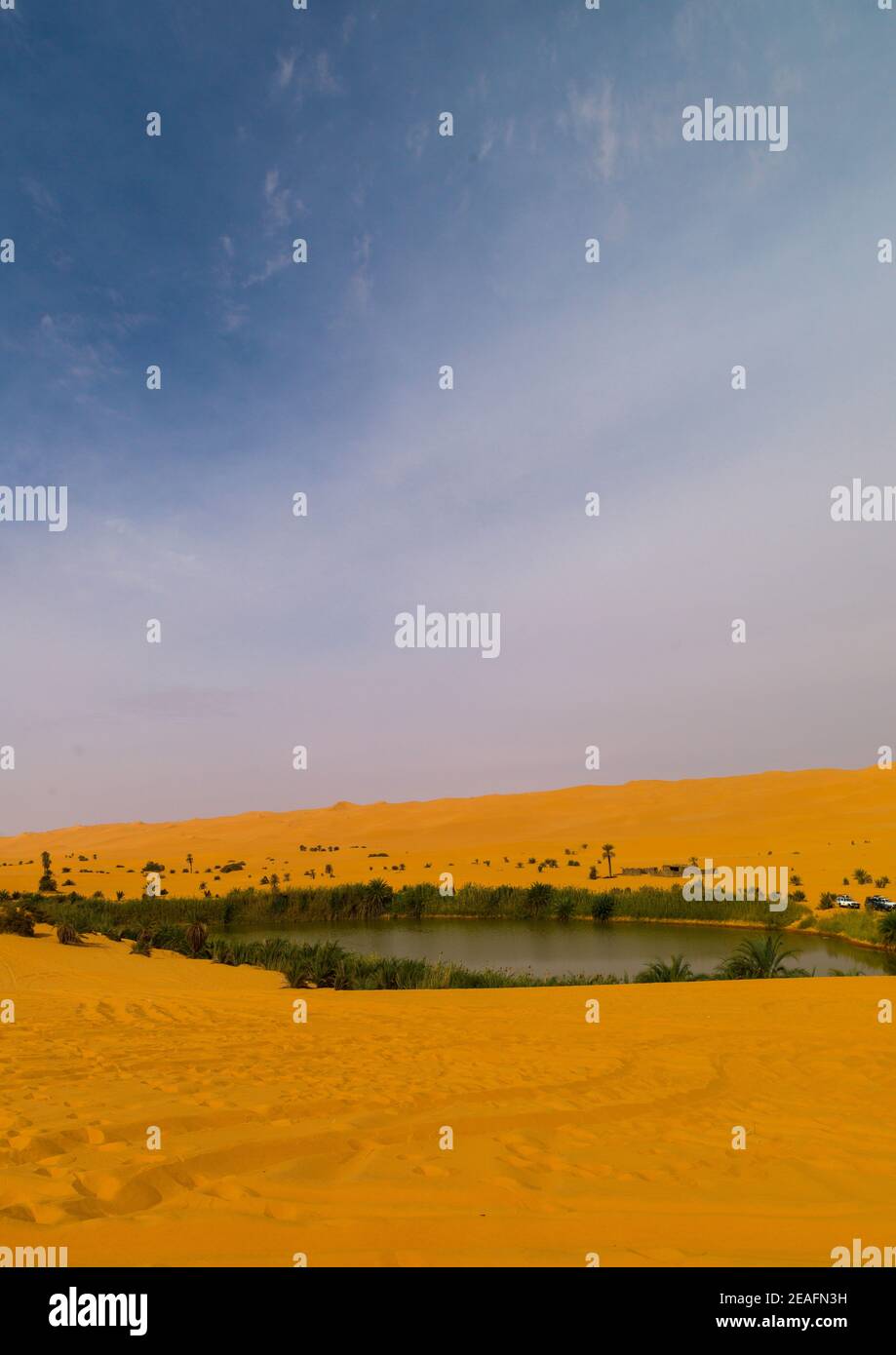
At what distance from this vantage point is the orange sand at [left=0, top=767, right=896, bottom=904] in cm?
4519

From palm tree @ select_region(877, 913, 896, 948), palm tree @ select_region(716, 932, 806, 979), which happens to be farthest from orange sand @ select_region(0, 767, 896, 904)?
palm tree @ select_region(716, 932, 806, 979)

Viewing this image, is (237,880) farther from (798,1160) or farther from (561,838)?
(798,1160)

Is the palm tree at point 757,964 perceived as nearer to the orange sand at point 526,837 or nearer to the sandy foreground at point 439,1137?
the sandy foreground at point 439,1137

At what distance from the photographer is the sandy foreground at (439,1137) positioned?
3.48 m

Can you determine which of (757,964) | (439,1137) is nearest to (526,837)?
(757,964)

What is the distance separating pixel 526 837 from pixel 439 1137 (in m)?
69.7

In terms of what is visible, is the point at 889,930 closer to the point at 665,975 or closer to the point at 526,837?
the point at 665,975

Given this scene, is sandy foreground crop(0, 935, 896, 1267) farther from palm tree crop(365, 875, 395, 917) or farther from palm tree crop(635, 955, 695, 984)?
palm tree crop(365, 875, 395, 917)

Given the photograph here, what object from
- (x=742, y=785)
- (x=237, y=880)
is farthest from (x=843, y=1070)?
(x=742, y=785)

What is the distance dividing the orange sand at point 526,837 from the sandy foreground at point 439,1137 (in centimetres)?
2646

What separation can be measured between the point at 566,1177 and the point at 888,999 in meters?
10.2

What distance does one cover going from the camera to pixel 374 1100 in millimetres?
5773

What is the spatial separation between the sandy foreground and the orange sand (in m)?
26.5
